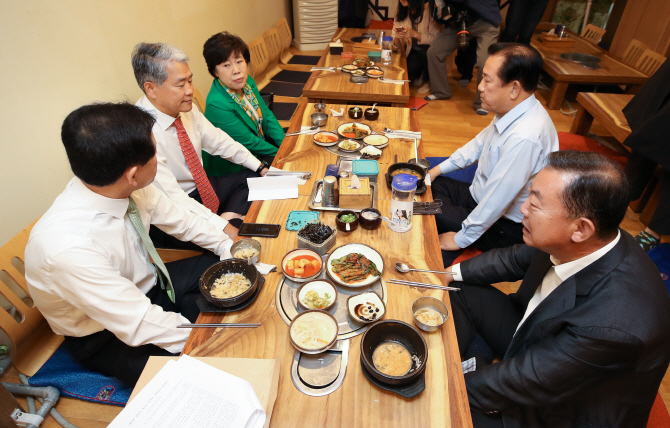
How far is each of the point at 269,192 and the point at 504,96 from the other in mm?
1594

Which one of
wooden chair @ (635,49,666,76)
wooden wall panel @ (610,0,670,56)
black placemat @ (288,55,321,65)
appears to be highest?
wooden wall panel @ (610,0,670,56)

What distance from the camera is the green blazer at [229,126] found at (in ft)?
9.31

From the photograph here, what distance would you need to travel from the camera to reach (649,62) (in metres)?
4.60

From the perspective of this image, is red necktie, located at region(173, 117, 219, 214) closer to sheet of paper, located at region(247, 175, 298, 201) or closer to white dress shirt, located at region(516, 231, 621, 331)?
sheet of paper, located at region(247, 175, 298, 201)

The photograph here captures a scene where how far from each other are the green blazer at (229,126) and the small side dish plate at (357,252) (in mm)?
1761

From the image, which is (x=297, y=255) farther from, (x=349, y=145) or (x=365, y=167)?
→ (x=349, y=145)

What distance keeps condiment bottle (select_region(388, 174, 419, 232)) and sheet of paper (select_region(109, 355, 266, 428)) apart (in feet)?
3.33

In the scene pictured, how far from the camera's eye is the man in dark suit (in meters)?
1.11

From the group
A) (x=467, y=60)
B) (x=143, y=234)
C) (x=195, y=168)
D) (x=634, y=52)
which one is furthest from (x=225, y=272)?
(x=634, y=52)

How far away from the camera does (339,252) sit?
1588 mm

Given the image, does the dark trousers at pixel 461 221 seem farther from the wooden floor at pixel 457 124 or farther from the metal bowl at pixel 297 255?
the metal bowl at pixel 297 255

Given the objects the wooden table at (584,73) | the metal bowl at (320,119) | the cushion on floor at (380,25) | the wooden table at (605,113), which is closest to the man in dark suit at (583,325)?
the metal bowl at (320,119)

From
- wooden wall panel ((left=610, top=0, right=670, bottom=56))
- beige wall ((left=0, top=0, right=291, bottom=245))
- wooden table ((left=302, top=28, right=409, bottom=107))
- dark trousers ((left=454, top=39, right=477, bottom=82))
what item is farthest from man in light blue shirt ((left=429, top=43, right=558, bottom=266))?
wooden wall panel ((left=610, top=0, right=670, bottom=56))

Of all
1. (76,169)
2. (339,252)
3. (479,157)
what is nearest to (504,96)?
(479,157)
